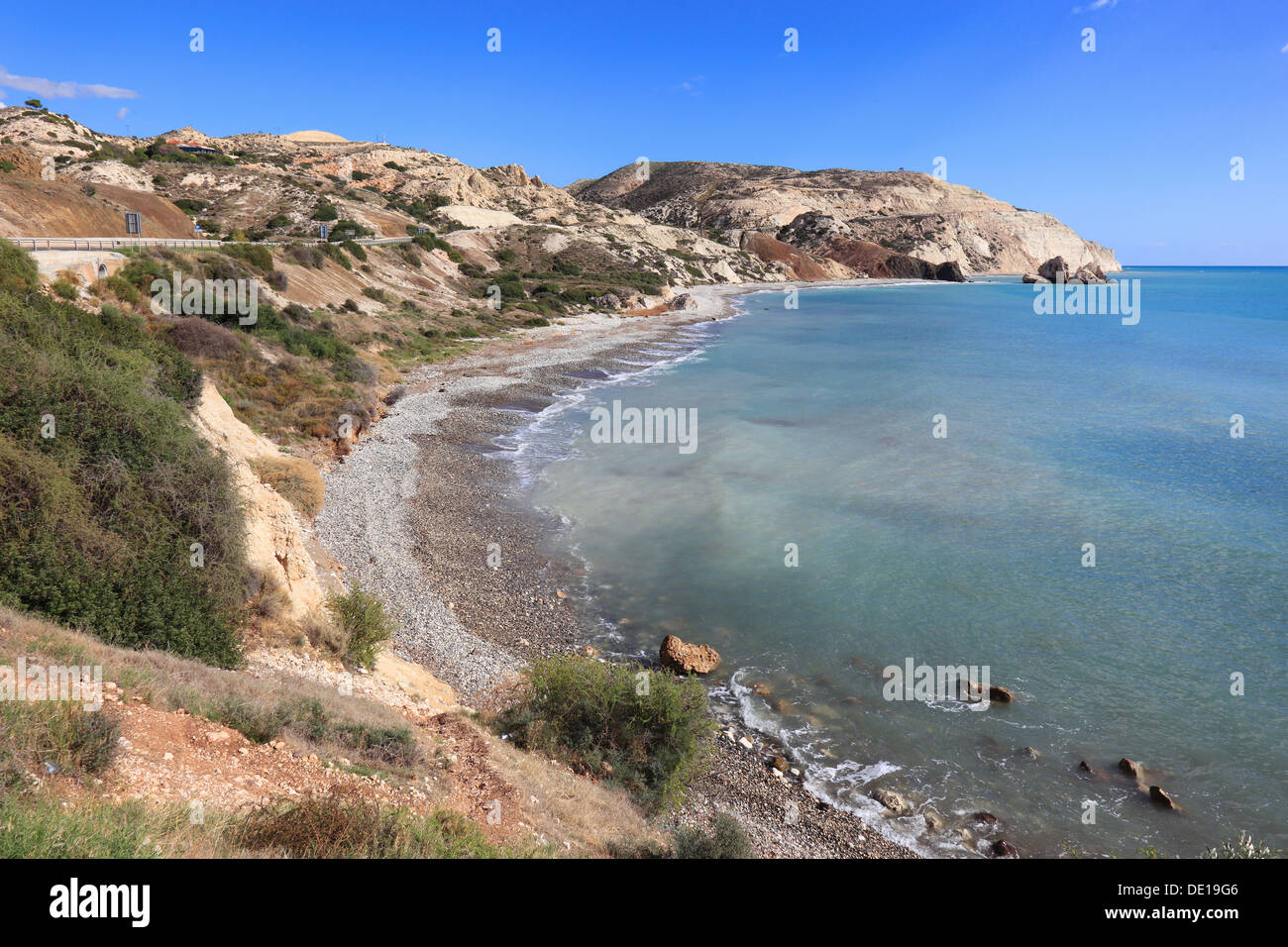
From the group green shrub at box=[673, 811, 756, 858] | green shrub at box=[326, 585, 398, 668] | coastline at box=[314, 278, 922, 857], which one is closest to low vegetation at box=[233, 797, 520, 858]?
green shrub at box=[673, 811, 756, 858]

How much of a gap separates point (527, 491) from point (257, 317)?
16635 mm

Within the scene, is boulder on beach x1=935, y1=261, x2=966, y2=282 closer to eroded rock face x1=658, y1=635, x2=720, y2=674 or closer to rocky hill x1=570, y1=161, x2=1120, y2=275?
rocky hill x1=570, y1=161, x2=1120, y2=275

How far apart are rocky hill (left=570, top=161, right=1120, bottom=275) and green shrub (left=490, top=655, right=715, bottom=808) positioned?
156 m

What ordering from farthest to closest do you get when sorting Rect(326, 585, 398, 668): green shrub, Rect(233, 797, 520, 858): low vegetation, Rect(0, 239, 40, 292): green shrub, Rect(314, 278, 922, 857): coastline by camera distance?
1. Rect(0, 239, 40, 292): green shrub
2. Rect(326, 585, 398, 668): green shrub
3. Rect(314, 278, 922, 857): coastline
4. Rect(233, 797, 520, 858): low vegetation

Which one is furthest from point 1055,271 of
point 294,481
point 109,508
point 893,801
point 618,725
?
point 109,508

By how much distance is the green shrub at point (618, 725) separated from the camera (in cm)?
948

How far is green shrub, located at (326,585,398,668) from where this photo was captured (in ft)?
36.5

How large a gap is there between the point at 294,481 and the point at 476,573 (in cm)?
535

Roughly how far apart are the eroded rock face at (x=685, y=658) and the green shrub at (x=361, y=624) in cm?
485

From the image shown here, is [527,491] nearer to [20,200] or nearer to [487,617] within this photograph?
[487,617]

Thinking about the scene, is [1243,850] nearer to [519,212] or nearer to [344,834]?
[344,834]

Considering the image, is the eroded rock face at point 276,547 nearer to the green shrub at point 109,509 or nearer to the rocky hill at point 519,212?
the green shrub at point 109,509

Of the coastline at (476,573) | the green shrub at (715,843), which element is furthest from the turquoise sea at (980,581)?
the green shrub at (715,843)
